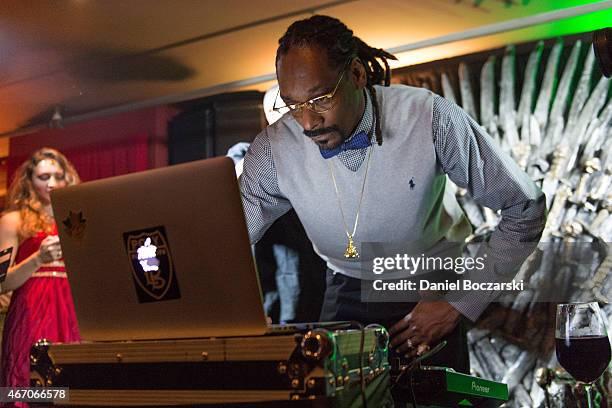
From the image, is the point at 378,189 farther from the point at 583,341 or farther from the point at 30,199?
the point at 30,199

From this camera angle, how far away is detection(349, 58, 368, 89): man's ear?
1797 mm

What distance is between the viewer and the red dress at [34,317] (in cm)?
303

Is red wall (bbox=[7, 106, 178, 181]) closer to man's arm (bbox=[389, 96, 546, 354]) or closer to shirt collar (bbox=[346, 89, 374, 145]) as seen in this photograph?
shirt collar (bbox=[346, 89, 374, 145])

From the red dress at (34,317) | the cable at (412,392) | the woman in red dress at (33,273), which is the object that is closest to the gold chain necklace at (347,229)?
the cable at (412,392)

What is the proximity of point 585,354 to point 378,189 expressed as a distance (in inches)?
31.0

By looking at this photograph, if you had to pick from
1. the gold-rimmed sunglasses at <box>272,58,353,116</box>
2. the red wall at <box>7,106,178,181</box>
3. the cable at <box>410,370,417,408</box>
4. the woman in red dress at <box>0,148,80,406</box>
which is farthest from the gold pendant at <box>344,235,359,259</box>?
the red wall at <box>7,106,178,181</box>

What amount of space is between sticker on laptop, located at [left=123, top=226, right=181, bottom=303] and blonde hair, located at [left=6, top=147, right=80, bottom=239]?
246cm

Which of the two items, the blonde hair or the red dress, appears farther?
the blonde hair

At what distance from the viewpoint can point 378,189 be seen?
187cm

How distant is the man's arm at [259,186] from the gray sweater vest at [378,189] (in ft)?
0.09

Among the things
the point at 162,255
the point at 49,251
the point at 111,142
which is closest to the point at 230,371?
the point at 162,255

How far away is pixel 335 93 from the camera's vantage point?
1.70 m

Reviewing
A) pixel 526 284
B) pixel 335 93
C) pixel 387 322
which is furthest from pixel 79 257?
pixel 526 284

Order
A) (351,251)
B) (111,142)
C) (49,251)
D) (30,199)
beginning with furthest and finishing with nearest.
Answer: (111,142) → (30,199) → (49,251) → (351,251)
